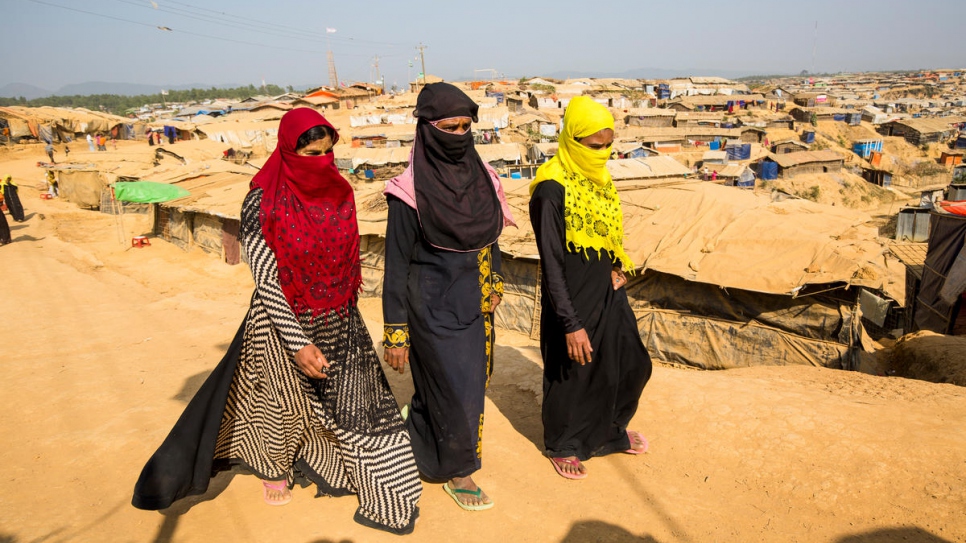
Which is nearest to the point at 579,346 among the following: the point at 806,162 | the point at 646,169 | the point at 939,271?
the point at 939,271

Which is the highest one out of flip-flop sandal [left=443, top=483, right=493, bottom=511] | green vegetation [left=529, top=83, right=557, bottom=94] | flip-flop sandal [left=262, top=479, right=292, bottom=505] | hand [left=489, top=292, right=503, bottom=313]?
green vegetation [left=529, top=83, right=557, bottom=94]

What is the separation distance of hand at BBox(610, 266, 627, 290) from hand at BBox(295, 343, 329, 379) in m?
1.38

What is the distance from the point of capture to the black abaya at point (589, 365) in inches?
101

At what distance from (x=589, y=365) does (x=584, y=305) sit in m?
0.31

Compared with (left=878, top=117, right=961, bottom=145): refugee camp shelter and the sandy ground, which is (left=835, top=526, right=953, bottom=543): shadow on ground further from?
(left=878, top=117, right=961, bottom=145): refugee camp shelter

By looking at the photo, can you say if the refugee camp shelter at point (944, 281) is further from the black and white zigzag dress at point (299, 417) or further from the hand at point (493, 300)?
the black and white zigzag dress at point (299, 417)

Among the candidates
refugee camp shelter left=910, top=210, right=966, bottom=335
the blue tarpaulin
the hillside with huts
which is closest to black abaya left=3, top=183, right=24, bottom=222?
the hillside with huts

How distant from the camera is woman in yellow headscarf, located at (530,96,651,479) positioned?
248 cm

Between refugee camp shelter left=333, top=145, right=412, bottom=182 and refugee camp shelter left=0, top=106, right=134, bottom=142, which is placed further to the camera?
refugee camp shelter left=0, top=106, right=134, bottom=142

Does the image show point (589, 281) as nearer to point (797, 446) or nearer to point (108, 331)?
point (797, 446)

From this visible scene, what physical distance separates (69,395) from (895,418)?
4.92m

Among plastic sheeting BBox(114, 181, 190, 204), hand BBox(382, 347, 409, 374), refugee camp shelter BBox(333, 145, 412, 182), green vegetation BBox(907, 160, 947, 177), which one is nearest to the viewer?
hand BBox(382, 347, 409, 374)

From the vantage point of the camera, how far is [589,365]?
106 inches

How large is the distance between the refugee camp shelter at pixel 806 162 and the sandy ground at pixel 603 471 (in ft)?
86.8
